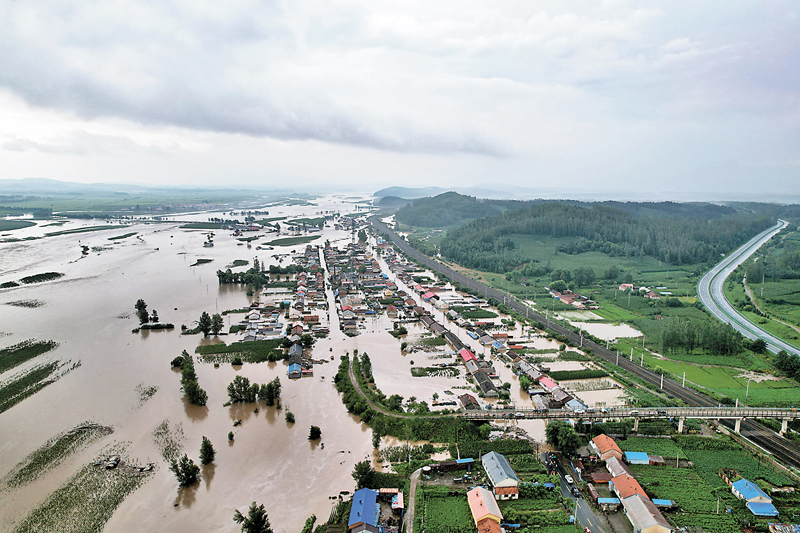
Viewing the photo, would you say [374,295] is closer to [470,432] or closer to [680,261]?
[470,432]

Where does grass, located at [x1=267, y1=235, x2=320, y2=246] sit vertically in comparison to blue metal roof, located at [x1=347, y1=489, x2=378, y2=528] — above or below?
above

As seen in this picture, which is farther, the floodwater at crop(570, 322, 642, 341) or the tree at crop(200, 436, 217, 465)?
the floodwater at crop(570, 322, 642, 341)

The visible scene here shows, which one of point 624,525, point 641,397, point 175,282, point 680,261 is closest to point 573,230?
point 680,261

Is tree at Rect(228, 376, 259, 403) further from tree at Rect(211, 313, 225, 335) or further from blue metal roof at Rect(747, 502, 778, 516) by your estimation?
blue metal roof at Rect(747, 502, 778, 516)

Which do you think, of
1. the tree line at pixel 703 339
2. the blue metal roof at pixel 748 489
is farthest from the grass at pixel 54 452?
the tree line at pixel 703 339

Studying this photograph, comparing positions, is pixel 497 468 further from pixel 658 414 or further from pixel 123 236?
pixel 123 236

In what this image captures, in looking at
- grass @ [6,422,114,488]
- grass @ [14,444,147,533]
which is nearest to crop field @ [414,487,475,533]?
grass @ [14,444,147,533]

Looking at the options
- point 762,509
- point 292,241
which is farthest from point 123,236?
point 762,509
